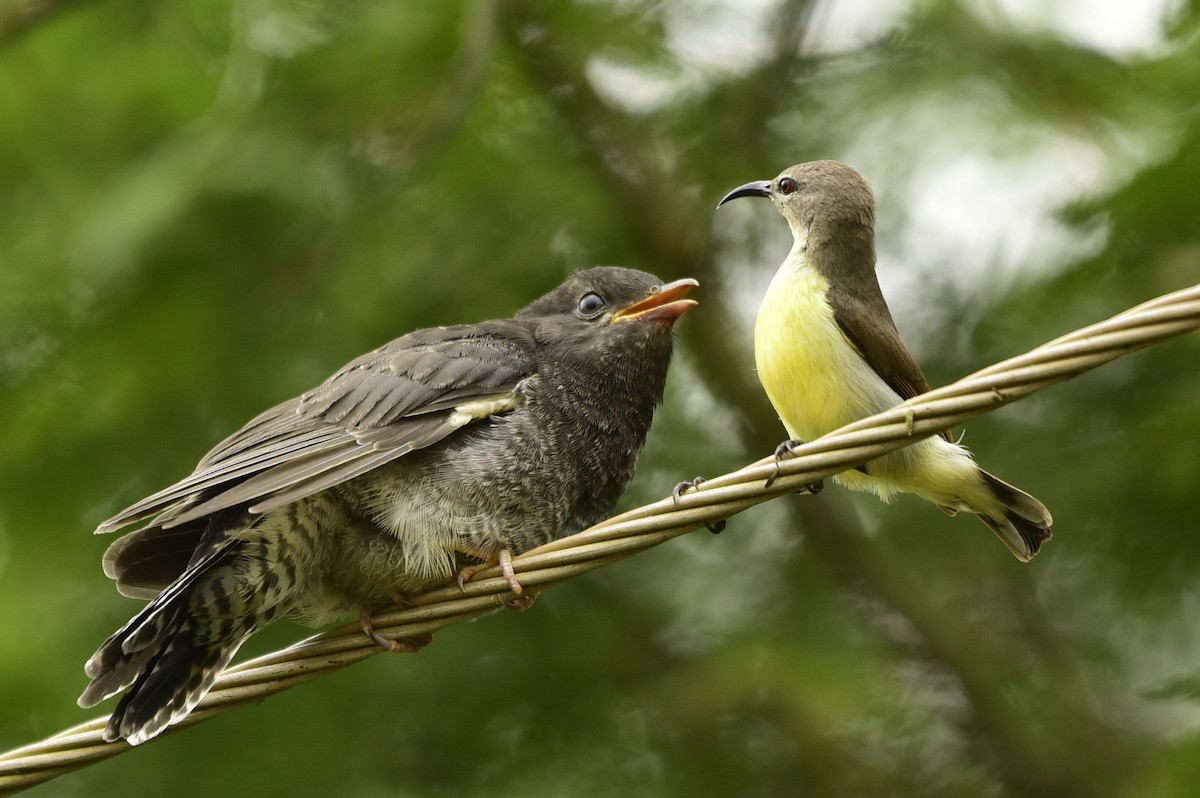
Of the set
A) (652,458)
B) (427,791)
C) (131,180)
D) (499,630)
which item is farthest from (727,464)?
(131,180)

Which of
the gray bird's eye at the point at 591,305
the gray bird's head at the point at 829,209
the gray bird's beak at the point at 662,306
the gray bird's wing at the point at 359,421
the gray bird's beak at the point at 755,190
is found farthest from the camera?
the gray bird's eye at the point at 591,305

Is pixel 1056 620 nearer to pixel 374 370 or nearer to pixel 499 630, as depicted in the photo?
pixel 499 630

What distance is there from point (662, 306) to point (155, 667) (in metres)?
2.13

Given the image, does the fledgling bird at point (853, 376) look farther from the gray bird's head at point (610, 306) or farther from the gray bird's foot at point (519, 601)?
the gray bird's foot at point (519, 601)

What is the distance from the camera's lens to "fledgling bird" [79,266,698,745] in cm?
406

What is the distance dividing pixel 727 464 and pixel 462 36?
2.36 meters

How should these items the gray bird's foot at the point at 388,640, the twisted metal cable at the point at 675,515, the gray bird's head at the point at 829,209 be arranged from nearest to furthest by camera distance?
the twisted metal cable at the point at 675,515
the gray bird's foot at the point at 388,640
the gray bird's head at the point at 829,209

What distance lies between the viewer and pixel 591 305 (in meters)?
5.16

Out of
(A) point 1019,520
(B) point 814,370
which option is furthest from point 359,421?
(A) point 1019,520

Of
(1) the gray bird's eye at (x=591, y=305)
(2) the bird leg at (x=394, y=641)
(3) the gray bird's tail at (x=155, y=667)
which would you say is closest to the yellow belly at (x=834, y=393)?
(1) the gray bird's eye at (x=591, y=305)

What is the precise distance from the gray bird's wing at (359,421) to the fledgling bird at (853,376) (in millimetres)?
990

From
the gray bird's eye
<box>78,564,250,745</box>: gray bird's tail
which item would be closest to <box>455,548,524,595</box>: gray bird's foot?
<box>78,564,250,745</box>: gray bird's tail

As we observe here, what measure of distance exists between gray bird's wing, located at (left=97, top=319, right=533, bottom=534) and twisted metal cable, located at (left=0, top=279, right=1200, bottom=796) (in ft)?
1.61

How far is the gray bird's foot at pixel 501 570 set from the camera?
3.99m
